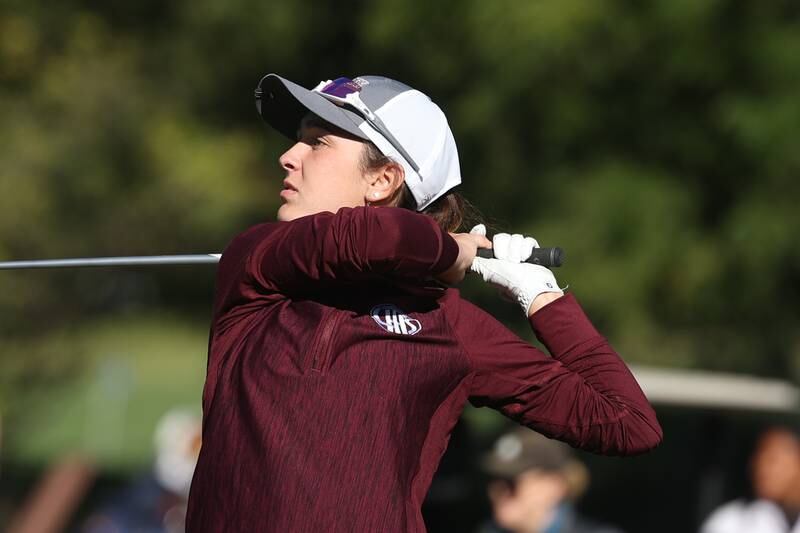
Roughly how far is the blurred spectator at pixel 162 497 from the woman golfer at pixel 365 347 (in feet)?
19.8

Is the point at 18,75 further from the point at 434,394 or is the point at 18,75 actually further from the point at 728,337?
the point at 434,394

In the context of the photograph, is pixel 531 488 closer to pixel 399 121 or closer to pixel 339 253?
pixel 399 121

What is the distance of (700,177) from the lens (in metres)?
9.28

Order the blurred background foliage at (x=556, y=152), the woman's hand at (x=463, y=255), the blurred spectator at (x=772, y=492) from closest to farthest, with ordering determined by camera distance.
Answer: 1. the woman's hand at (x=463, y=255)
2. the blurred spectator at (x=772, y=492)
3. the blurred background foliage at (x=556, y=152)

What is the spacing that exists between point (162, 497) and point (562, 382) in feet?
21.1

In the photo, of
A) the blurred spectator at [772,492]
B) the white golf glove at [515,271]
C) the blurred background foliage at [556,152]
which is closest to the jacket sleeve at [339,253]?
the white golf glove at [515,271]

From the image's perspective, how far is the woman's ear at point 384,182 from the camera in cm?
272

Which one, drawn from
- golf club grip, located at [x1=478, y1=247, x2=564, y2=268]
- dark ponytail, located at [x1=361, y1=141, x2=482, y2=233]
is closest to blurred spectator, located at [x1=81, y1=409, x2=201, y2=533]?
dark ponytail, located at [x1=361, y1=141, x2=482, y2=233]

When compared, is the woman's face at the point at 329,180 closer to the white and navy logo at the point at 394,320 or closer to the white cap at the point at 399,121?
the white cap at the point at 399,121

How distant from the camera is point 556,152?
31.3 ft

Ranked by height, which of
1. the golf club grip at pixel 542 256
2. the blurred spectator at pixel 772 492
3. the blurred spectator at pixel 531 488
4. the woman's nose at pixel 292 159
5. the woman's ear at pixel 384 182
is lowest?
the blurred spectator at pixel 772 492

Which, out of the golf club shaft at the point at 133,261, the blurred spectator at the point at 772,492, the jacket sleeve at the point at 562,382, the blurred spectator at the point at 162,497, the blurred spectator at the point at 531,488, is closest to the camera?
the jacket sleeve at the point at 562,382

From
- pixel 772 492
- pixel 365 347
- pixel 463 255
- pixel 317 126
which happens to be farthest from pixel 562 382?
pixel 772 492

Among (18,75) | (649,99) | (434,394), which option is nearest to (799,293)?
(649,99)
